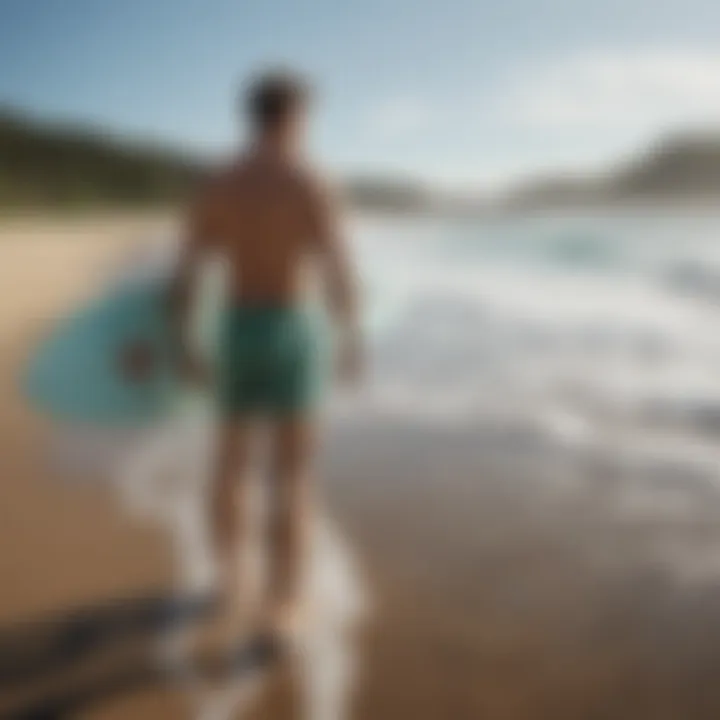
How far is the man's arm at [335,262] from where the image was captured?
1.19 m

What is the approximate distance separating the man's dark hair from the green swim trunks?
0.22 metres

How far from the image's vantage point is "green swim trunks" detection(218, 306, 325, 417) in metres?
1.19

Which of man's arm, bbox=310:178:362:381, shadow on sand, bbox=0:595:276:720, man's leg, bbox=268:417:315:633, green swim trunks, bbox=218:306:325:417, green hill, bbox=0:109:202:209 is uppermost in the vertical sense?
green hill, bbox=0:109:202:209

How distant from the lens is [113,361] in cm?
125

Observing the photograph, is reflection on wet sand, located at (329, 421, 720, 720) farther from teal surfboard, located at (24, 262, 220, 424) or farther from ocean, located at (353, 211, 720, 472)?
teal surfboard, located at (24, 262, 220, 424)

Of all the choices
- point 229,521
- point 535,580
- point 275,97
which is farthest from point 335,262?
point 535,580

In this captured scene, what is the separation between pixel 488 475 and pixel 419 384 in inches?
5.9

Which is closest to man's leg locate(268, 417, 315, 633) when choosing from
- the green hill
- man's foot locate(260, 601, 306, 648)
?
man's foot locate(260, 601, 306, 648)

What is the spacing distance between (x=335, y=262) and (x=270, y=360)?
0.13 metres

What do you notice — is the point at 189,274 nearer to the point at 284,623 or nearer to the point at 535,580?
the point at 284,623

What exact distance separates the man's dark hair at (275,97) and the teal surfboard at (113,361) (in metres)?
0.21

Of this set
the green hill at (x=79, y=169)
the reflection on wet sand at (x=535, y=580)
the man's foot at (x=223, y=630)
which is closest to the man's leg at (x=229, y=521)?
the man's foot at (x=223, y=630)

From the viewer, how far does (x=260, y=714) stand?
45.8 inches

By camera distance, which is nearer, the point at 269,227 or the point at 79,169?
the point at 269,227
